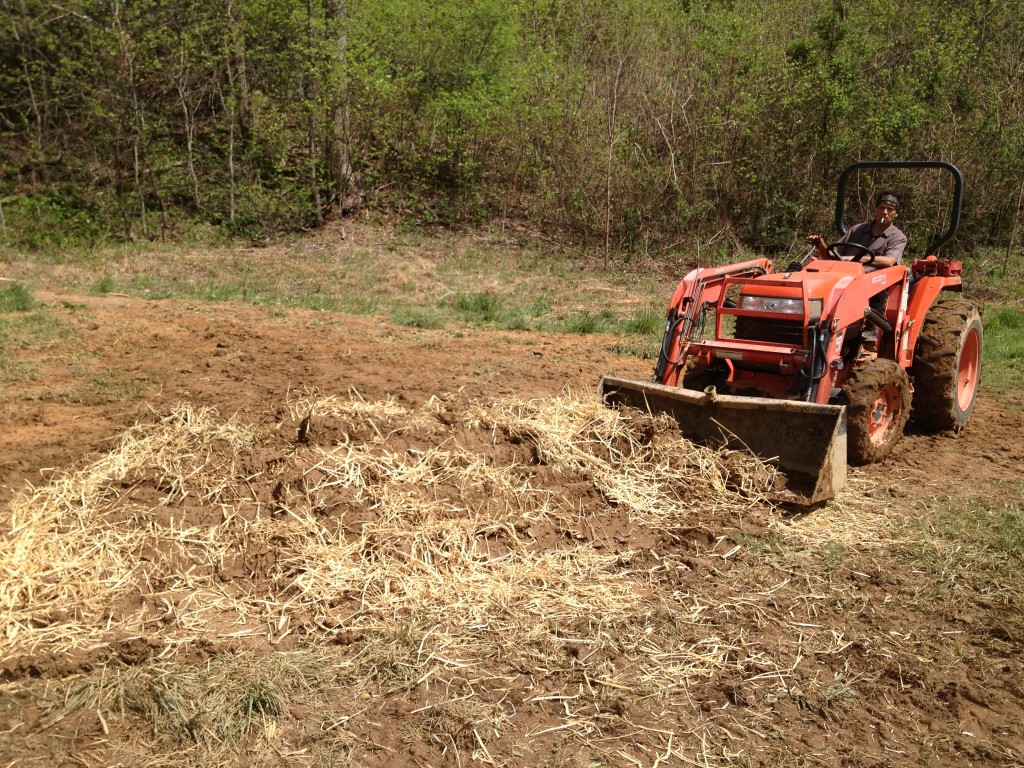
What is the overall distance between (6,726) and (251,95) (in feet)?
49.7

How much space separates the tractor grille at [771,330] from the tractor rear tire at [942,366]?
5.28ft

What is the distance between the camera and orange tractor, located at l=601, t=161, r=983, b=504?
574 cm

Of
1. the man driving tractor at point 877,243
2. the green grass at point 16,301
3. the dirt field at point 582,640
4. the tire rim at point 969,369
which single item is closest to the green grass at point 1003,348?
the tire rim at point 969,369

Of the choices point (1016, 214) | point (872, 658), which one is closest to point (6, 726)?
point (872, 658)

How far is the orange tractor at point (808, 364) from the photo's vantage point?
574 cm

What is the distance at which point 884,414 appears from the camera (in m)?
6.61

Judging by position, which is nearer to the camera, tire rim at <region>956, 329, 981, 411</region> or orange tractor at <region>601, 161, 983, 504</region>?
orange tractor at <region>601, 161, 983, 504</region>

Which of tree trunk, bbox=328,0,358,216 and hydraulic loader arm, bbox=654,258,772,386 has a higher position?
tree trunk, bbox=328,0,358,216

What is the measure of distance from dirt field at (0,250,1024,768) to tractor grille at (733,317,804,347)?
1.13 meters

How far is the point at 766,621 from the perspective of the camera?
436cm

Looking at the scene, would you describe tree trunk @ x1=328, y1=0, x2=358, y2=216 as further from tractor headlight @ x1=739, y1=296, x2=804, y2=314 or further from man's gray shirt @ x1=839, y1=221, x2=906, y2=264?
tractor headlight @ x1=739, y1=296, x2=804, y2=314

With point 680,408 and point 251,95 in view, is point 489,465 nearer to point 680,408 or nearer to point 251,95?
point 680,408

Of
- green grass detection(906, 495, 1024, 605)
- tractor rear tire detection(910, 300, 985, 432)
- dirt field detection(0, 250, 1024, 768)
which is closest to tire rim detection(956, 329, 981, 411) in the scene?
tractor rear tire detection(910, 300, 985, 432)

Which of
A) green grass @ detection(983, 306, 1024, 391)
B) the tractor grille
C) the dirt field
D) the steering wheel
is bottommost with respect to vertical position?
the dirt field
